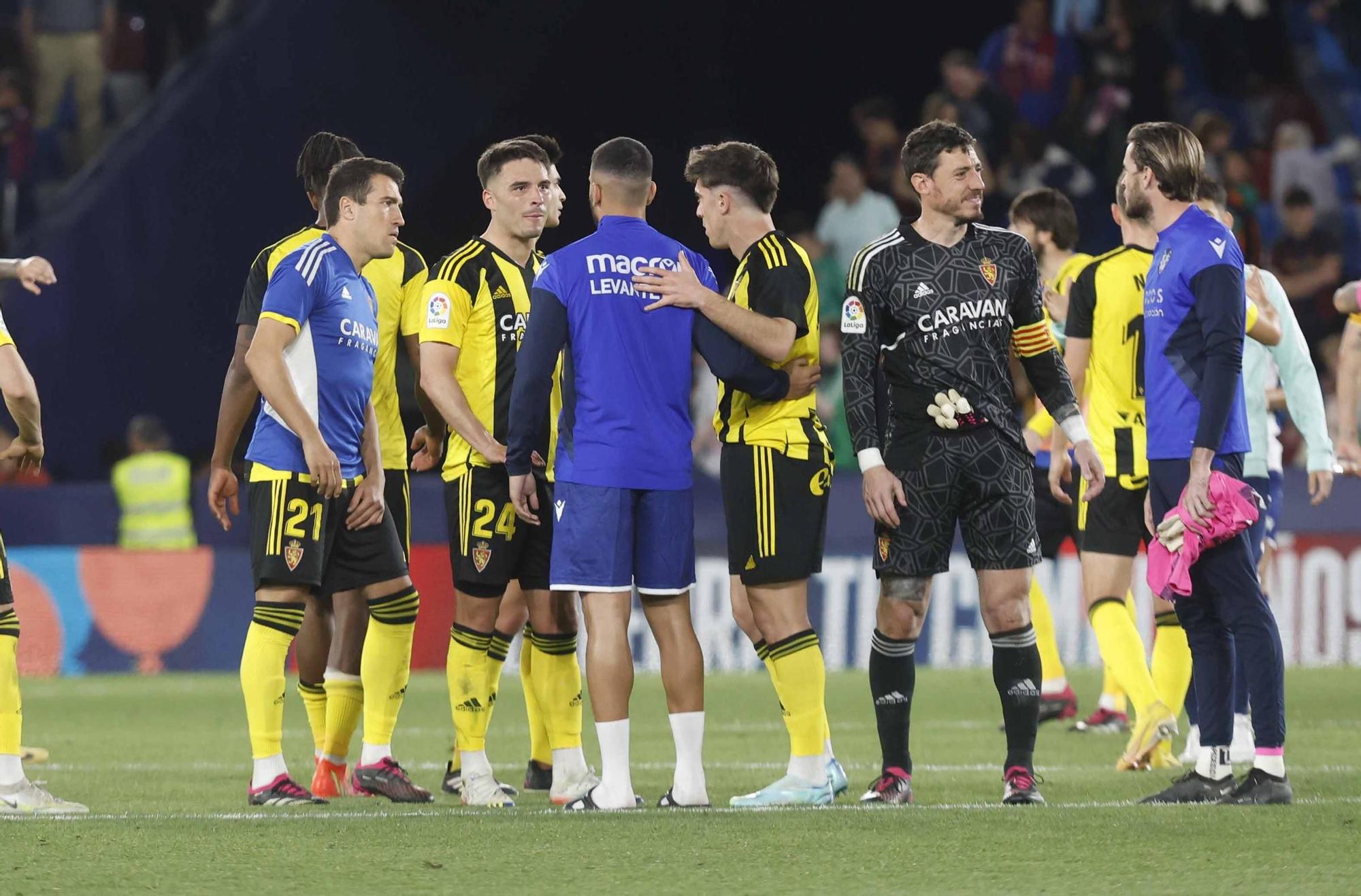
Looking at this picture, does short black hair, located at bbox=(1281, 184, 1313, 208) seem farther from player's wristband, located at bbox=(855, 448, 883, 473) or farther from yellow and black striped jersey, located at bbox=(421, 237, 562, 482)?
player's wristband, located at bbox=(855, 448, 883, 473)

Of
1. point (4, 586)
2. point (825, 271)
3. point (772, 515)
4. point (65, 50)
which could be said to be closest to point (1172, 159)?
point (772, 515)

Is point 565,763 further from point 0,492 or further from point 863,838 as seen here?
point 0,492

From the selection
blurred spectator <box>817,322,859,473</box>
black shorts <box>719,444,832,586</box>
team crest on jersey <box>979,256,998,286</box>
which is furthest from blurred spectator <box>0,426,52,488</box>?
team crest on jersey <box>979,256,998,286</box>

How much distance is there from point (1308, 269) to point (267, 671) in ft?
38.2

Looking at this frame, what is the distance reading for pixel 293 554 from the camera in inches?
269

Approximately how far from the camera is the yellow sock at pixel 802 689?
6.69 meters

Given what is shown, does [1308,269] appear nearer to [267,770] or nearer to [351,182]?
[351,182]

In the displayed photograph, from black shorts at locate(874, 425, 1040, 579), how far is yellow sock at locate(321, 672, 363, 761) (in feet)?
6.72

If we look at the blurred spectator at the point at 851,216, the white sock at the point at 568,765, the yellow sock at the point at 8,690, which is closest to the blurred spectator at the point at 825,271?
the blurred spectator at the point at 851,216

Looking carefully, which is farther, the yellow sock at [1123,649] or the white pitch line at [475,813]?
the yellow sock at [1123,649]

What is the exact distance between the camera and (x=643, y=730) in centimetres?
1009

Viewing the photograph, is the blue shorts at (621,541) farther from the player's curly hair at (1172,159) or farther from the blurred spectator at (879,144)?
the blurred spectator at (879,144)

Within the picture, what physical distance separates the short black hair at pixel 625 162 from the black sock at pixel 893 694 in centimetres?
168

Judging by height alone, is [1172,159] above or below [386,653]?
above
